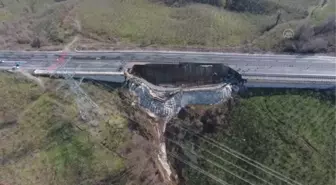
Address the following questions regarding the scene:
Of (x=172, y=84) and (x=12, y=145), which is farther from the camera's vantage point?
(x=172, y=84)

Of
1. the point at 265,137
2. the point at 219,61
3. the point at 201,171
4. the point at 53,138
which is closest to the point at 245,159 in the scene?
the point at 265,137

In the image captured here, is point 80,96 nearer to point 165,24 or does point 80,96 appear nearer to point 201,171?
point 201,171

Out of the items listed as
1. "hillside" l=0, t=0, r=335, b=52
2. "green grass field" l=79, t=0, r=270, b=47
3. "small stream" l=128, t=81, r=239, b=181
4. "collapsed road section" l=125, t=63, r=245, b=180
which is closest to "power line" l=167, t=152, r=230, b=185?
"collapsed road section" l=125, t=63, r=245, b=180

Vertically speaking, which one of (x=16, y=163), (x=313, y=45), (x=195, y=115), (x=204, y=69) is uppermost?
(x=313, y=45)

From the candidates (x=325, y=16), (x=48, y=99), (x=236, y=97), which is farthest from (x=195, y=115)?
(x=325, y=16)

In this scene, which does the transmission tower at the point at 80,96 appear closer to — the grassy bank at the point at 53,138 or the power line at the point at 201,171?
the grassy bank at the point at 53,138

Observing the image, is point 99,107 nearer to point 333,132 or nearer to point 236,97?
point 236,97

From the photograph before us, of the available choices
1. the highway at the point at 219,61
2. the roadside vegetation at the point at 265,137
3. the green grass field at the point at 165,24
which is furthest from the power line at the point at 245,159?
the green grass field at the point at 165,24
